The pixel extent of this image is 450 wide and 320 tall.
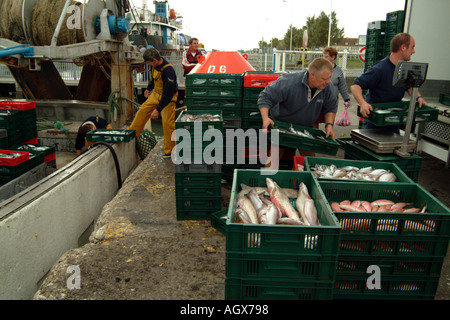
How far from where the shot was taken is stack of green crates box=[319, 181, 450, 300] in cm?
247

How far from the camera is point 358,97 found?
4.66 m

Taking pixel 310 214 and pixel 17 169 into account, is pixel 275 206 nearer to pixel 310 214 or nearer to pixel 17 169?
pixel 310 214

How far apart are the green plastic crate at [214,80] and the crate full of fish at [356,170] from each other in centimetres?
209

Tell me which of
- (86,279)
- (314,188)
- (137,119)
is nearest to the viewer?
(314,188)

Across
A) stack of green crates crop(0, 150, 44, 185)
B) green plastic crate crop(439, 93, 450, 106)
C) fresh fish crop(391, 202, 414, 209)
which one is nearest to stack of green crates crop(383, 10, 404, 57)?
green plastic crate crop(439, 93, 450, 106)

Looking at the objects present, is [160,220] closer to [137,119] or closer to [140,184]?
[140,184]

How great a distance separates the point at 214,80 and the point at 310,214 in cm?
328

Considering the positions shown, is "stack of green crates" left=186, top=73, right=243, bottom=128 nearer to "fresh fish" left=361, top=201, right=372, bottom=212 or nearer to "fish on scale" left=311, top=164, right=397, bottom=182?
"fish on scale" left=311, top=164, right=397, bottom=182

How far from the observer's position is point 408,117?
4.32 m

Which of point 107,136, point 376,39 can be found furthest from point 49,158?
point 376,39

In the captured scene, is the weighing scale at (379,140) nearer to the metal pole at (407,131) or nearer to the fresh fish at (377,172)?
the metal pole at (407,131)

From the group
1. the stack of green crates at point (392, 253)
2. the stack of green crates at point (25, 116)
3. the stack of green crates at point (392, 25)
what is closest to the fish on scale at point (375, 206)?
the stack of green crates at point (392, 253)

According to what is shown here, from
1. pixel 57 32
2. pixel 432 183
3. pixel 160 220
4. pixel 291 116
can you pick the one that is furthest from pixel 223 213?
pixel 57 32

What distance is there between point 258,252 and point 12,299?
2813 millimetres
